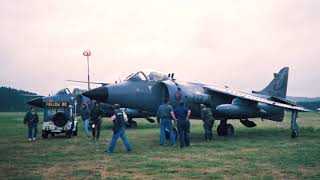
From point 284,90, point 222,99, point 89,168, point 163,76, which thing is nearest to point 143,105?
point 163,76

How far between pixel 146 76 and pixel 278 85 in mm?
9643

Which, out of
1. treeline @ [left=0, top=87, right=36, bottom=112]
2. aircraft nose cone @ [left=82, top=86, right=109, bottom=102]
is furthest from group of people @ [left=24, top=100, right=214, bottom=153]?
treeline @ [left=0, top=87, right=36, bottom=112]

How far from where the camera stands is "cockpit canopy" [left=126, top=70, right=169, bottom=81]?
16594 millimetres

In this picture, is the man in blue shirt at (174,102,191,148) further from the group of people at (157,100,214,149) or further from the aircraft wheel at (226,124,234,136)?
the aircraft wheel at (226,124,234,136)

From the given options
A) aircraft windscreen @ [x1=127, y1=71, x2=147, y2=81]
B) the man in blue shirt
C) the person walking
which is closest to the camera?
the man in blue shirt

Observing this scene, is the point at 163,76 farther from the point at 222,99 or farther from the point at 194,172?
the point at 194,172

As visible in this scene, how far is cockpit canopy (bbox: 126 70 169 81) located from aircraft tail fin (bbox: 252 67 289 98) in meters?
7.90

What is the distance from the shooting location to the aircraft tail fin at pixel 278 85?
74.0 feet

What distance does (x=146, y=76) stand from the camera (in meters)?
16.8

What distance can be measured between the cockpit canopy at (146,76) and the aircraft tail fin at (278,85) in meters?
7.90

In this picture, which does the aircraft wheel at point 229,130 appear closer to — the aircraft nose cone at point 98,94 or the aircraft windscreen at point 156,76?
the aircraft windscreen at point 156,76

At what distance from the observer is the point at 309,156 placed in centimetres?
1045

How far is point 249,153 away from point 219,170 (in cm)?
341

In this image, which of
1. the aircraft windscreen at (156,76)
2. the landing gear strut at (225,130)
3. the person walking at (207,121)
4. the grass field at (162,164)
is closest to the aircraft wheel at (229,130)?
the landing gear strut at (225,130)
